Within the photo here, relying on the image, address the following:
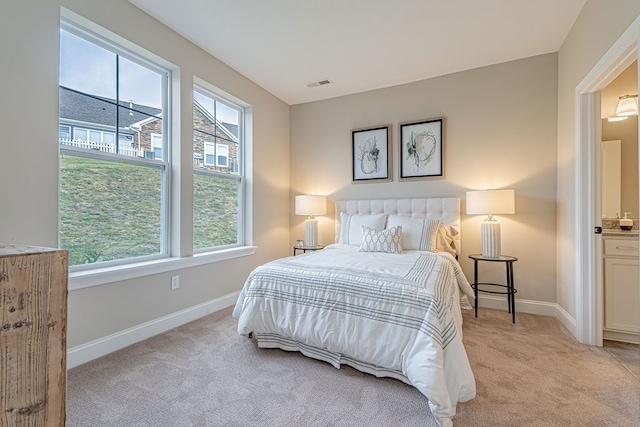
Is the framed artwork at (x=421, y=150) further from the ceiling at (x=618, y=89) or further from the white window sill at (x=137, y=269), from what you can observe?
the white window sill at (x=137, y=269)

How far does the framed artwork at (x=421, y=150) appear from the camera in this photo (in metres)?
3.61

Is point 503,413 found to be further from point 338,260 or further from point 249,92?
point 249,92

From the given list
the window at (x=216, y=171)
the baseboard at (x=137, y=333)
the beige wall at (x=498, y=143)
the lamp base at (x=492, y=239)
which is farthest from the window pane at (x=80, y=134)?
the lamp base at (x=492, y=239)

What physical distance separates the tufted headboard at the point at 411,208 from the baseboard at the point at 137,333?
1808mm

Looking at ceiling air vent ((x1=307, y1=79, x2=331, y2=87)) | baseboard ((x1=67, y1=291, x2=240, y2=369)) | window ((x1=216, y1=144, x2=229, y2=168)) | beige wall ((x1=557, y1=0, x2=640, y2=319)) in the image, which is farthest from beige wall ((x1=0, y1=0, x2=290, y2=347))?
beige wall ((x1=557, y1=0, x2=640, y2=319))

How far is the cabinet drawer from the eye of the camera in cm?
236

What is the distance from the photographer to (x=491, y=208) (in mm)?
2951

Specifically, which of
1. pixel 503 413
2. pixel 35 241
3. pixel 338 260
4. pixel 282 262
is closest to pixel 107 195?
pixel 35 241

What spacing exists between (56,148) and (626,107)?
191 inches

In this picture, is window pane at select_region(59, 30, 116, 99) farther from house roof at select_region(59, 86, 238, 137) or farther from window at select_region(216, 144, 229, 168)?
Answer: window at select_region(216, 144, 229, 168)

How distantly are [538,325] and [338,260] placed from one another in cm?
209

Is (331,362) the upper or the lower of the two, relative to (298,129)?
A: lower

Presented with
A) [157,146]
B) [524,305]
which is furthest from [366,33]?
[524,305]

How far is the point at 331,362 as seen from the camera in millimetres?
2047
